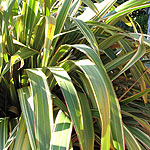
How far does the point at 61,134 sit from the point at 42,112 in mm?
78

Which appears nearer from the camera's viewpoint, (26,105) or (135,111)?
(26,105)

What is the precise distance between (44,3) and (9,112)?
45 cm

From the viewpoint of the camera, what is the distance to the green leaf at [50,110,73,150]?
611 millimetres

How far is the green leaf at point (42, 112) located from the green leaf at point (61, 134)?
2 centimetres

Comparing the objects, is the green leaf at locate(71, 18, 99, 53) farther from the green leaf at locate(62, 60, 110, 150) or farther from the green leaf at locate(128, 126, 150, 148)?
the green leaf at locate(128, 126, 150, 148)

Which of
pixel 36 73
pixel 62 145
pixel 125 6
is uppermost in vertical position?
pixel 125 6

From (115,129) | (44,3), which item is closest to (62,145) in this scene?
(115,129)

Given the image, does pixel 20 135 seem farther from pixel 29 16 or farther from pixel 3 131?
pixel 29 16

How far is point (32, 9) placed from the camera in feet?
3.23

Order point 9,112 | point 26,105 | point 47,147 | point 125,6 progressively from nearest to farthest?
1. point 47,147
2. point 26,105
3. point 9,112
4. point 125,6

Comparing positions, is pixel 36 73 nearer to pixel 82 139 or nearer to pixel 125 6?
pixel 82 139

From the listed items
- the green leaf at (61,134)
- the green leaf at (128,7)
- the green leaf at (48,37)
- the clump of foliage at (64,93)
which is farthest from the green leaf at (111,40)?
the green leaf at (61,134)

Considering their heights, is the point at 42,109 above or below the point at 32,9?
below

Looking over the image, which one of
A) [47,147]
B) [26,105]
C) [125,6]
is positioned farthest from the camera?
[125,6]
